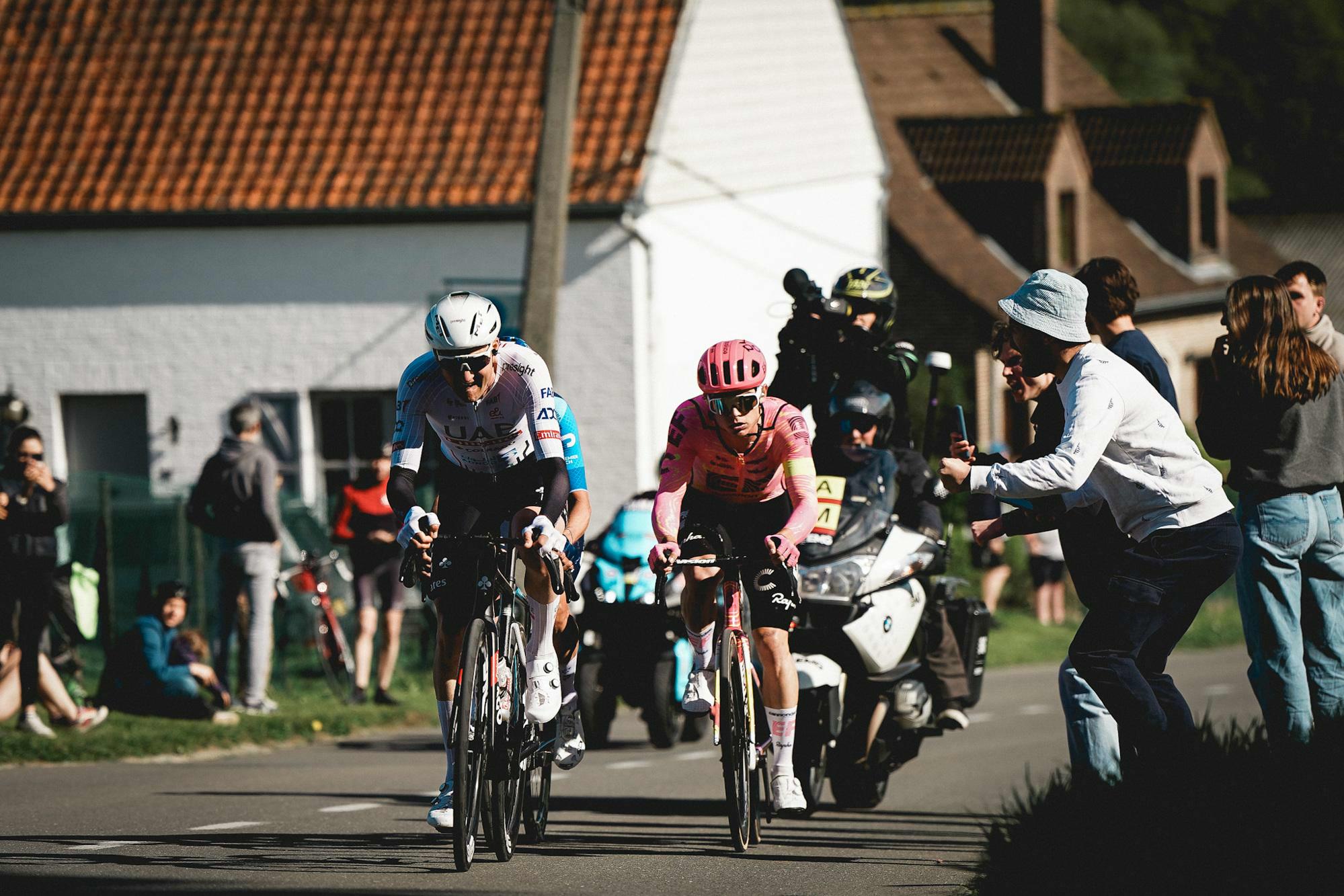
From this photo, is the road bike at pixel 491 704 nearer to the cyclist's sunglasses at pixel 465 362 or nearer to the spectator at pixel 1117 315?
the cyclist's sunglasses at pixel 465 362

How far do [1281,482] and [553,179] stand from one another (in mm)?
8157

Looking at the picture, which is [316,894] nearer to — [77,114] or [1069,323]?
[1069,323]

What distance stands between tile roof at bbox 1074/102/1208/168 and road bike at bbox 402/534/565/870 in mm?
31816

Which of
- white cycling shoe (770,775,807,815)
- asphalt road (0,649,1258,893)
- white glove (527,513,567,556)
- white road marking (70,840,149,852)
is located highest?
white glove (527,513,567,556)

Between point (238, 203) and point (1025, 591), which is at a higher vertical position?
point (238, 203)

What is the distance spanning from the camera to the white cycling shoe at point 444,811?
7570mm

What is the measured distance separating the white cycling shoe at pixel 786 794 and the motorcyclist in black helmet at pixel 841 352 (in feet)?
7.58

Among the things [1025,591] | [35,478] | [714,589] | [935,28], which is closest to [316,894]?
[714,589]

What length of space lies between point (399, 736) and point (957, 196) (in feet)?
74.0

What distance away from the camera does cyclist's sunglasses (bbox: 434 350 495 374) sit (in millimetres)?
7539

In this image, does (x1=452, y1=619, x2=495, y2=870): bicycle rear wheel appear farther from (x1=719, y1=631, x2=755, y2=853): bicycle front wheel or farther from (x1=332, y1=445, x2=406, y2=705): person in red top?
(x1=332, y1=445, x2=406, y2=705): person in red top

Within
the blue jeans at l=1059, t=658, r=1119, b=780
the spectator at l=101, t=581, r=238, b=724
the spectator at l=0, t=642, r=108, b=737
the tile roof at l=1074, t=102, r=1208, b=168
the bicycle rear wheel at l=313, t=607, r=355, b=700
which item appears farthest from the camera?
the tile roof at l=1074, t=102, r=1208, b=168

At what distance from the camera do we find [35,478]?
1252 cm

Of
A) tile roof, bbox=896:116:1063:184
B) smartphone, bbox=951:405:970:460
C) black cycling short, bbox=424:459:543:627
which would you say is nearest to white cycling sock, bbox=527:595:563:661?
black cycling short, bbox=424:459:543:627
